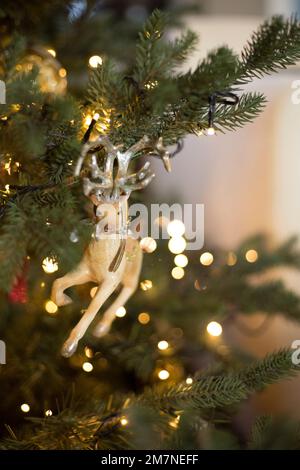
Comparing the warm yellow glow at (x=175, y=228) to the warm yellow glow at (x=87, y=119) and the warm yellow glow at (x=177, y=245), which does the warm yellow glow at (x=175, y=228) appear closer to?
the warm yellow glow at (x=177, y=245)

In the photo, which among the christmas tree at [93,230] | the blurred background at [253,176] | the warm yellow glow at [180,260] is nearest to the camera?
the christmas tree at [93,230]

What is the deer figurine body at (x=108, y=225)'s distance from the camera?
1.52ft

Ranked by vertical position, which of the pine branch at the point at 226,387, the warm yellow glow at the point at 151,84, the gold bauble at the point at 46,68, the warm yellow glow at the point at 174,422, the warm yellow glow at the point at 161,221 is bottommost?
the warm yellow glow at the point at 174,422

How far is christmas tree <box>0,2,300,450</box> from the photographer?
414 mm

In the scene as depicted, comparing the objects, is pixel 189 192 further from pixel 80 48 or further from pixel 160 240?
pixel 80 48

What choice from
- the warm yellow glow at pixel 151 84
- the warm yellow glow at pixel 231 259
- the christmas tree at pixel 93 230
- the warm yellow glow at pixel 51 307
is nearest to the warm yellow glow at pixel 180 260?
the christmas tree at pixel 93 230

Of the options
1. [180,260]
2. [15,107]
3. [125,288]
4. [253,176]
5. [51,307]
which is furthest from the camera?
[253,176]

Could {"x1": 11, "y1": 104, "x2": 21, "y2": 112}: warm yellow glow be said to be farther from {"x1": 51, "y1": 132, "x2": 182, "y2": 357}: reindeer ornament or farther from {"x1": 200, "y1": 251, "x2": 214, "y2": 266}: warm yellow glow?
{"x1": 200, "y1": 251, "x2": 214, "y2": 266}: warm yellow glow

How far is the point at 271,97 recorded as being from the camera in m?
1.14

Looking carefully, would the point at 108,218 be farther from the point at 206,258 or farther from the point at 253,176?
the point at 253,176

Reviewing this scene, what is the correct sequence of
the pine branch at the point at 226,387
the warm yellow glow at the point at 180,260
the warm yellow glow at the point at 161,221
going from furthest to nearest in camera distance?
the warm yellow glow at the point at 180,260
the warm yellow glow at the point at 161,221
the pine branch at the point at 226,387

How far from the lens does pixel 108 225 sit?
0.49 metres

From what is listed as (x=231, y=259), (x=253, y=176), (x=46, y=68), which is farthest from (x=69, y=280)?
(x=253, y=176)
